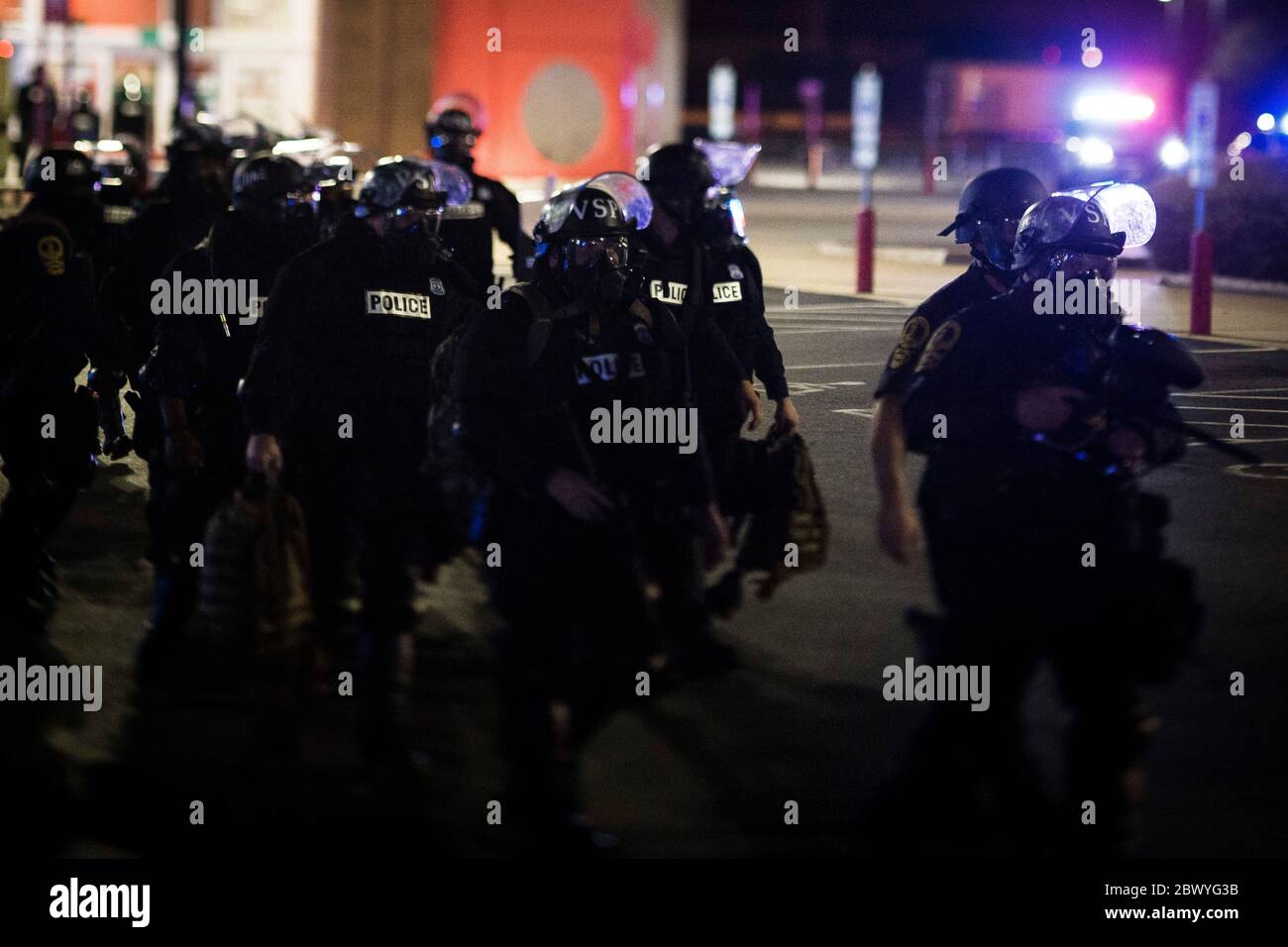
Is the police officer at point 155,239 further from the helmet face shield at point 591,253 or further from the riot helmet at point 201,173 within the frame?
the helmet face shield at point 591,253

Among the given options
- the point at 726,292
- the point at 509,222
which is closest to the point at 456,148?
the point at 509,222

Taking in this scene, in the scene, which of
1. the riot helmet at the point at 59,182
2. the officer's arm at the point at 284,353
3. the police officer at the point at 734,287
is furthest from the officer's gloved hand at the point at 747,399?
the riot helmet at the point at 59,182

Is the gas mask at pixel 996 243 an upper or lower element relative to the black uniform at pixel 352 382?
upper

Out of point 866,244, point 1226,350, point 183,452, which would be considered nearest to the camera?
point 183,452

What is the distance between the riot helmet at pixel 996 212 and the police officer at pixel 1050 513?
3.54ft

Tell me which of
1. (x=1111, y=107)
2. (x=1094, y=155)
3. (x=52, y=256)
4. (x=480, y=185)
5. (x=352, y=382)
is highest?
(x=1111, y=107)

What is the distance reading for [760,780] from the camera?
664 centimetres

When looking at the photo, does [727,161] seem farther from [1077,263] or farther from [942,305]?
[1077,263]

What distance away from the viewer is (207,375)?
8438 millimetres

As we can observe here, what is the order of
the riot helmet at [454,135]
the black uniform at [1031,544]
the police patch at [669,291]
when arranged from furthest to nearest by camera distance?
the riot helmet at [454,135] → the police patch at [669,291] → the black uniform at [1031,544]

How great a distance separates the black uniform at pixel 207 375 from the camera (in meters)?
8.26

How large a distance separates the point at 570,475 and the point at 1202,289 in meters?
13.9

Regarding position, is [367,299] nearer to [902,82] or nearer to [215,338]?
[215,338]

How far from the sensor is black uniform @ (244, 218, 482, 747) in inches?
282
